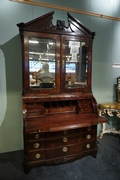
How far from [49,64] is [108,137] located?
197 cm

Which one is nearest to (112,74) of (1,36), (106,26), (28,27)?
(106,26)

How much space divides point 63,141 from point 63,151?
0.15 m

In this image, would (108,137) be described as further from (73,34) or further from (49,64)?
(73,34)

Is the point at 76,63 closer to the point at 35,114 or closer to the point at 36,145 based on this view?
the point at 35,114

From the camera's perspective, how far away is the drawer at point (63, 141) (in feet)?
5.69

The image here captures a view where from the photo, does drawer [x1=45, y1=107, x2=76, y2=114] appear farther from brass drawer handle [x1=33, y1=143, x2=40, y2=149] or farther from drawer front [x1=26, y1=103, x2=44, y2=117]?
brass drawer handle [x1=33, y1=143, x2=40, y2=149]

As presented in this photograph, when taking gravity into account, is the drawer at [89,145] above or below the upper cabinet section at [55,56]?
below

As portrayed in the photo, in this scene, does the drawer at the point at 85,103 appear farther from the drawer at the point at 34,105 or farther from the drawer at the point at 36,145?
the drawer at the point at 36,145

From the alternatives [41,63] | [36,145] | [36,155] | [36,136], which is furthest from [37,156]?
[41,63]

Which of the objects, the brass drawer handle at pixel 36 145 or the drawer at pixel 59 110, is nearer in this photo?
the brass drawer handle at pixel 36 145

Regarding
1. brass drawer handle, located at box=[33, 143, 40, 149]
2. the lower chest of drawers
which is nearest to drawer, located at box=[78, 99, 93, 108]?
the lower chest of drawers

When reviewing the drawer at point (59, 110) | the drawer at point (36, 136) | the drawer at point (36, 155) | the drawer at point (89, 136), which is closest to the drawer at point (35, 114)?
the drawer at point (59, 110)

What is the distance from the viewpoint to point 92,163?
1.92 m

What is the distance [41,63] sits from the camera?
186 cm
